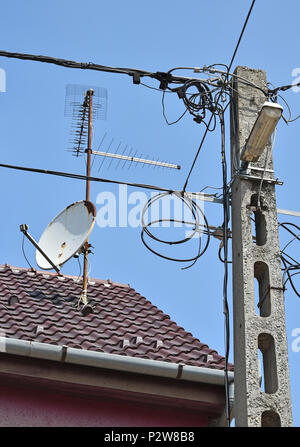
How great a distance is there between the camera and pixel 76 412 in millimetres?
8062

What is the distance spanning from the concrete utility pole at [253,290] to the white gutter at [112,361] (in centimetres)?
169

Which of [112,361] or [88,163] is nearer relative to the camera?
[112,361]

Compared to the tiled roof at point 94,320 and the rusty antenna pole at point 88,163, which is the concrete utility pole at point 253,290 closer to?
the tiled roof at point 94,320

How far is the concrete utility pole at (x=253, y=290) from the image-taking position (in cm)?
604

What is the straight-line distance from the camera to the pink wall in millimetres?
7902

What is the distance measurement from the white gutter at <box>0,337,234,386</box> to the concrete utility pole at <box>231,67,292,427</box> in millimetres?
1689

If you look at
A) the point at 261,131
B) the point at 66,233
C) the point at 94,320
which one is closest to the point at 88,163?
the point at 66,233

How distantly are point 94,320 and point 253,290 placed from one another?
3046 millimetres

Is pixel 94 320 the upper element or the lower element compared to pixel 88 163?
lower

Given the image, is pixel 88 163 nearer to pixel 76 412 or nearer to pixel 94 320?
pixel 94 320

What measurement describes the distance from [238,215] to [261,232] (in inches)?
8.4
